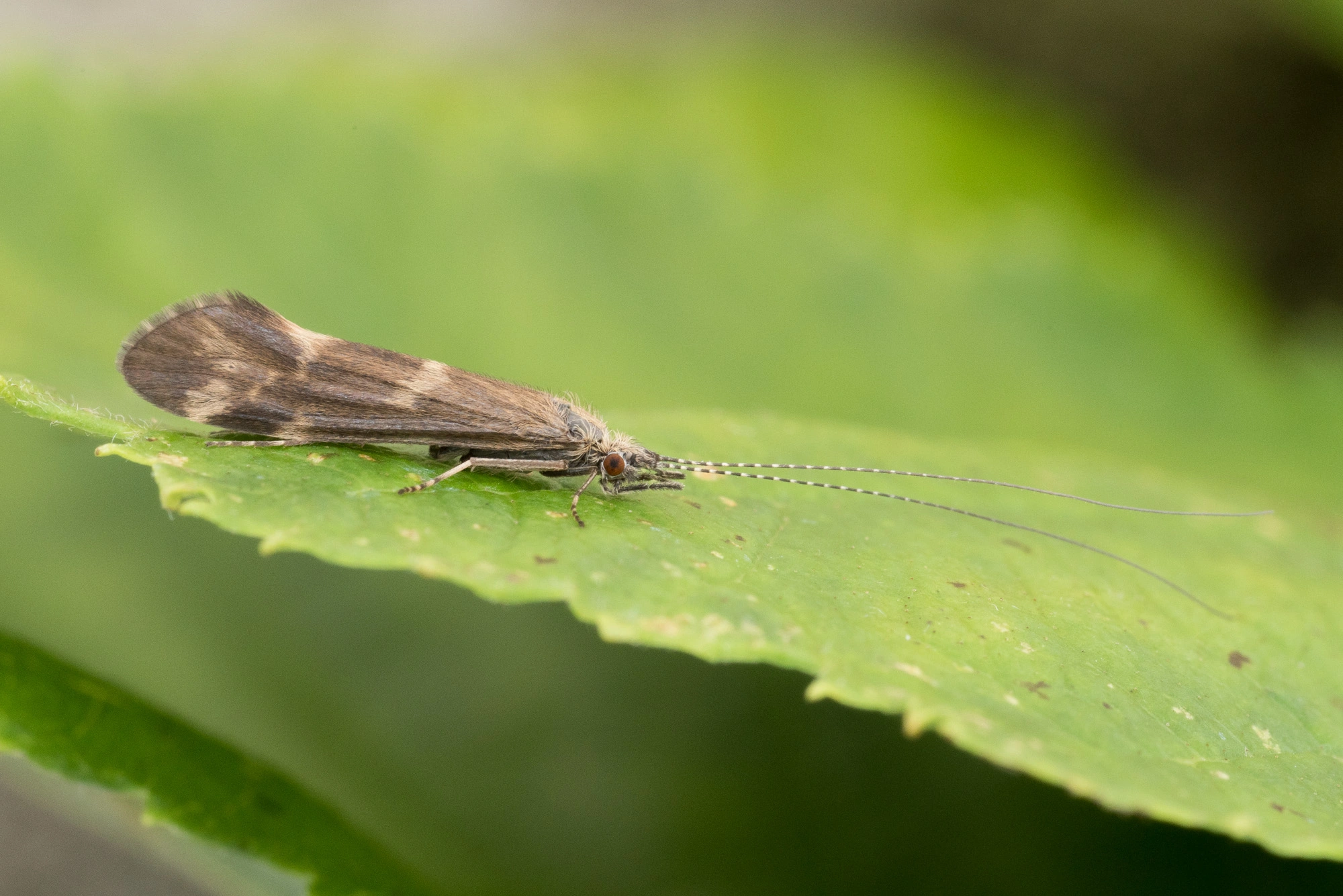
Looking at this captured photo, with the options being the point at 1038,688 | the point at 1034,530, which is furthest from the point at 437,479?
the point at 1034,530

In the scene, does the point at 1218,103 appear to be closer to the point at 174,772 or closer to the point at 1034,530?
the point at 1034,530

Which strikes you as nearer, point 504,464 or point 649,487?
point 504,464

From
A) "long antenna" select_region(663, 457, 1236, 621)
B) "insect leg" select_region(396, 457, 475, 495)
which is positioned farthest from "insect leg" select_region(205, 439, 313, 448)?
"long antenna" select_region(663, 457, 1236, 621)

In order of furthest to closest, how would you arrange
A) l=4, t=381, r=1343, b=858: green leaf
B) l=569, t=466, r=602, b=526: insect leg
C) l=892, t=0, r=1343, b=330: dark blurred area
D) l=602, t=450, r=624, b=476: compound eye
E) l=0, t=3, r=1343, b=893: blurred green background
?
l=892, t=0, r=1343, b=330: dark blurred area
l=602, t=450, r=624, b=476: compound eye
l=0, t=3, r=1343, b=893: blurred green background
l=569, t=466, r=602, b=526: insect leg
l=4, t=381, r=1343, b=858: green leaf

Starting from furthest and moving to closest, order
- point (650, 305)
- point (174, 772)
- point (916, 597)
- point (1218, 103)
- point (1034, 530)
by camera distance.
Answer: point (1218, 103)
point (650, 305)
point (1034, 530)
point (916, 597)
point (174, 772)

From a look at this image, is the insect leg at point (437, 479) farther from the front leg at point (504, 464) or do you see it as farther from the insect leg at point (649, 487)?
the insect leg at point (649, 487)

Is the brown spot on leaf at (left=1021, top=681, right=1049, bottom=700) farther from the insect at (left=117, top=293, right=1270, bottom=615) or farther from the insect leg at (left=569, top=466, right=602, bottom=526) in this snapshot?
the insect leg at (left=569, top=466, right=602, bottom=526)

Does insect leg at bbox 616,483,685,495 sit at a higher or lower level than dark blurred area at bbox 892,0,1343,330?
lower

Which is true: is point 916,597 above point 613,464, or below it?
below
